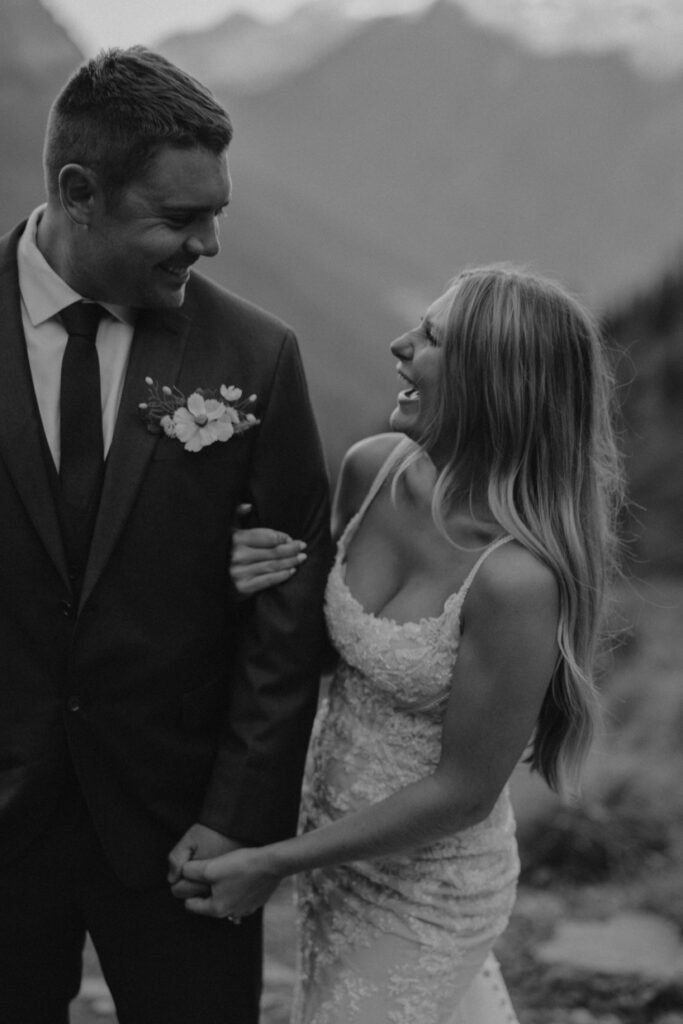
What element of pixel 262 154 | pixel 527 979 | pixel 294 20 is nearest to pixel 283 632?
pixel 527 979

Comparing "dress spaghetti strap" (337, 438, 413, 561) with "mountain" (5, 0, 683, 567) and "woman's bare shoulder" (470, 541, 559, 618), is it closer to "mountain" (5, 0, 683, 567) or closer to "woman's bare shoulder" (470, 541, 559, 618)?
"woman's bare shoulder" (470, 541, 559, 618)

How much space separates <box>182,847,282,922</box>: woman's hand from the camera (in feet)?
7.98

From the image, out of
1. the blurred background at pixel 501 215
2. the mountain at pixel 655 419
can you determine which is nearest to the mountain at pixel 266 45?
the blurred background at pixel 501 215

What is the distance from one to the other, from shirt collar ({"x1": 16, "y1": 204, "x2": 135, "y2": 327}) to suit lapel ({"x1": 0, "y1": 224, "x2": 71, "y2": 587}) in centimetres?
8

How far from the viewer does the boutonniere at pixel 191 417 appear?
2348mm

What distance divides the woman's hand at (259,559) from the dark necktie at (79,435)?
1.13 feet

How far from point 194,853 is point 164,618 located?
1.87ft

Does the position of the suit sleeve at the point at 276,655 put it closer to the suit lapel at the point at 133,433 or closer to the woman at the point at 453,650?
the woman at the point at 453,650

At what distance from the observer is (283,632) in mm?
2508

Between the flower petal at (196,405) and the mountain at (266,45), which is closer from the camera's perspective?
the flower petal at (196,405)

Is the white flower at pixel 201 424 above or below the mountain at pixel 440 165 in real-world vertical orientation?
below

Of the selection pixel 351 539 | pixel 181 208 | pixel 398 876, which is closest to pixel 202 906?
pixel 398 876

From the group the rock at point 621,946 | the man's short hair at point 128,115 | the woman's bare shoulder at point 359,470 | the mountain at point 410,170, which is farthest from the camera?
the mountain at point 410,170

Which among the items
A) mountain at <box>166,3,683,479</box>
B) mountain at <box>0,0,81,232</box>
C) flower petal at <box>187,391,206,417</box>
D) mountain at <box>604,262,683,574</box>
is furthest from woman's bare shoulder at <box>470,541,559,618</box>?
mountain at <box>166,3,683,479</box>
